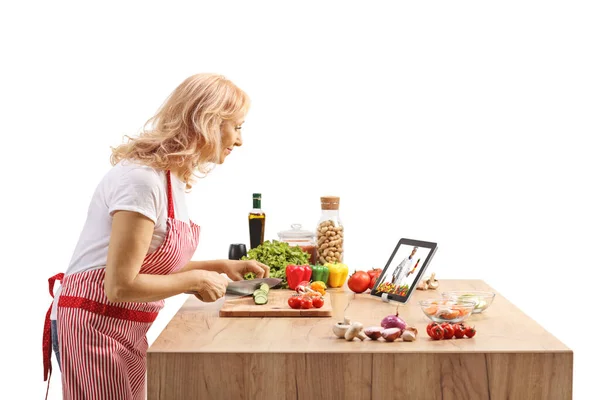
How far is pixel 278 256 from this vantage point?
3.73m

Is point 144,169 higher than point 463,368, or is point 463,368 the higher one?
point 144,169

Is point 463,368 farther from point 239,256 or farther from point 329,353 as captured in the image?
point 239,256

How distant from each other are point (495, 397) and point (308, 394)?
569 mm

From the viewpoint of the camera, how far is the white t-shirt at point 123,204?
2.62m

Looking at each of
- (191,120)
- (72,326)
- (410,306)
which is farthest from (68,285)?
(410,306)

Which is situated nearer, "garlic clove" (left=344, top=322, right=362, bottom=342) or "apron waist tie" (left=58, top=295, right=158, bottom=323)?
"garlic clove" (left=344, top=322, right=362, bottom=342)

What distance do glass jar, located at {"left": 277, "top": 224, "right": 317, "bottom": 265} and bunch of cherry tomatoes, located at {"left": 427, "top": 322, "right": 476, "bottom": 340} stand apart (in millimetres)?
1380

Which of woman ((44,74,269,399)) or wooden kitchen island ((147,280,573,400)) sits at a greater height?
woman ((44,74,269,399))

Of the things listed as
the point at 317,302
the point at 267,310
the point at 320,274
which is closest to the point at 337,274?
the point at 320,274

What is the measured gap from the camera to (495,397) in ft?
8.23

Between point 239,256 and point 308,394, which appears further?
point 239,256

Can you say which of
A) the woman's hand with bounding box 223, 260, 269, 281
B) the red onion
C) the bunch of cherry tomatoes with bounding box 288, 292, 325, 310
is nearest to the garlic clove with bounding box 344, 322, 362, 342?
the red onion

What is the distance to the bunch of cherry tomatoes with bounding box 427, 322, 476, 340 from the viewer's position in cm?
264

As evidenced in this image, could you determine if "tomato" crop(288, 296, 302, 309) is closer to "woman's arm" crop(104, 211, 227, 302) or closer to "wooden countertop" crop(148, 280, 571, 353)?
"wooden countertop" crop(148, 280, 571, 353)
